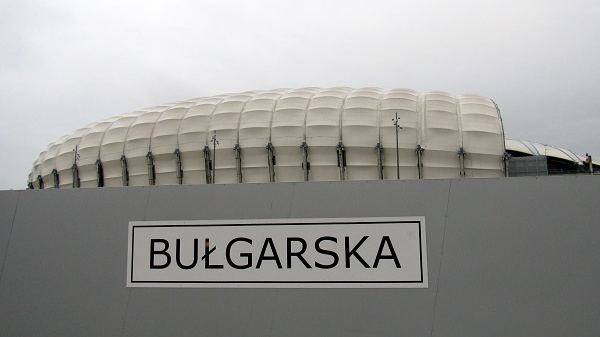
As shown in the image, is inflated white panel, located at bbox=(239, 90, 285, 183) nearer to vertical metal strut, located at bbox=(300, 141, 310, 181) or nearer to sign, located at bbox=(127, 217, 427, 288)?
vertical metal strut, located at bbox=(300, 141, 310, 181)

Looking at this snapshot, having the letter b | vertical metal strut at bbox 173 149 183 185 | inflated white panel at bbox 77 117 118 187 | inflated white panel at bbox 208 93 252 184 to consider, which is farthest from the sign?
inflated white panel at bbox 77 117 118 187

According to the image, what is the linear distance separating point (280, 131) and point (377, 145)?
7393 millimetres

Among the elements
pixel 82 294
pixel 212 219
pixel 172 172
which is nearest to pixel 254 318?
pixel 212 219

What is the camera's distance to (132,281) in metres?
9.27

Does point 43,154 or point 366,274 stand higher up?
point 43,154

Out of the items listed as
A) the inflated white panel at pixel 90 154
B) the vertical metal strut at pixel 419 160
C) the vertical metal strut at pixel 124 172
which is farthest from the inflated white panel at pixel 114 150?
the vertical metal strut at pixel 419 160

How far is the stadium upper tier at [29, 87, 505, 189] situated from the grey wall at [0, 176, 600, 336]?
29.7 m

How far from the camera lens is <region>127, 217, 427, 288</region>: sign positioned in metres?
8.63

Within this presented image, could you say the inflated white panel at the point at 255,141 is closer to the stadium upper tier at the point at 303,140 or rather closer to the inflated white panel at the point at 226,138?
the stadium upper tier at the point at 303,140

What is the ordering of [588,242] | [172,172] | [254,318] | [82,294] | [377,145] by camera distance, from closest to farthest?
1. [588,242]
2. [254,318]
3. [82,294]
4. [377,145]
5. [172,172]

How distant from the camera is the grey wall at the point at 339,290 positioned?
8.23 m

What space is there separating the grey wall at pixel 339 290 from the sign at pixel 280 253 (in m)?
Answer: 0.15

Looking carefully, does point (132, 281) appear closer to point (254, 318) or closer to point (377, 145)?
point (254, 318)

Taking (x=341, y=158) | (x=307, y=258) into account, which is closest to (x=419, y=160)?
(x=341, y=158)
